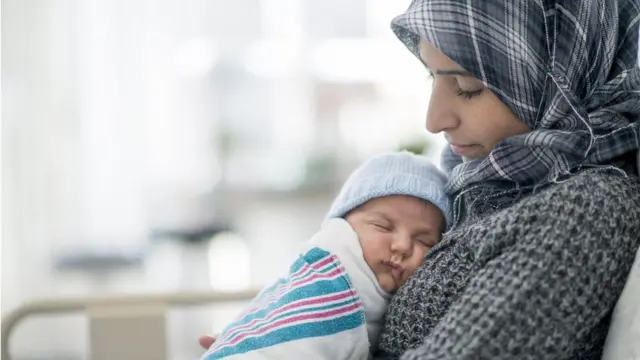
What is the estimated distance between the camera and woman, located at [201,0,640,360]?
39.9 inches

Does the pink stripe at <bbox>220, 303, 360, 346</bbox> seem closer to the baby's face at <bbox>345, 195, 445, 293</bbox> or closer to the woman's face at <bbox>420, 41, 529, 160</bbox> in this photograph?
the baby's face at <bbox>345, 195, 445, 293</bbox>

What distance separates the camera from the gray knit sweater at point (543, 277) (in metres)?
1.00

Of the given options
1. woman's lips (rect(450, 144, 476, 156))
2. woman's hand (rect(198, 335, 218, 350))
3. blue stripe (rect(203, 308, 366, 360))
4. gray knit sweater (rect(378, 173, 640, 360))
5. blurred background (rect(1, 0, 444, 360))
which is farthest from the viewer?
blurred background (rect(1, 0, 444, 360))

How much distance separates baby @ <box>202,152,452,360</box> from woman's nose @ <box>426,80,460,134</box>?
0.43 ft

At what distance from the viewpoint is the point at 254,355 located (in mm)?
1168

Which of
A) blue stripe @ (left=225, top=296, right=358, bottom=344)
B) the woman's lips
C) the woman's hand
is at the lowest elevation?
the woman's hand

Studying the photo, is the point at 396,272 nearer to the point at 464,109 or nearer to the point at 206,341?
the point at 464,109

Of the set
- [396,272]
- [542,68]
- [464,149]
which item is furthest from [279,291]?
[542,68]

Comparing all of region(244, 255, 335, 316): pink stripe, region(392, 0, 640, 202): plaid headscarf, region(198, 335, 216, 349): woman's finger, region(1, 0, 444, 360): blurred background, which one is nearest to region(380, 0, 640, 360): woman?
region(392, 0, 640, 202): plaid headscarf

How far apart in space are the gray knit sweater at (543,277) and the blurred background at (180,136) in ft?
8.67

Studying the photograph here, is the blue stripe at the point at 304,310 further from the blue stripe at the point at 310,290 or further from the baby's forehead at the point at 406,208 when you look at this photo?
the baby's forehead at the point at 406,208

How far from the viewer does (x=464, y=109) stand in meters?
1.24

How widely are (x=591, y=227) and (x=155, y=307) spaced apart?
1.09 metres

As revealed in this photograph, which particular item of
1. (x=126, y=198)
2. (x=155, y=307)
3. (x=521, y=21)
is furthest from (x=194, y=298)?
(x=126, y=198)
